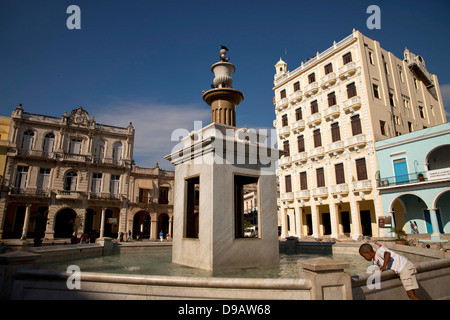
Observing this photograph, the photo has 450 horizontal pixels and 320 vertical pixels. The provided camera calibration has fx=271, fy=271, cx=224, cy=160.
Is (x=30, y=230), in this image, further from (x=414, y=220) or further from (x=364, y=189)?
(x=414, y=220)

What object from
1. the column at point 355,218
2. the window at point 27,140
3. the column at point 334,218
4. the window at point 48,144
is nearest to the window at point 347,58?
the column at point 355,218

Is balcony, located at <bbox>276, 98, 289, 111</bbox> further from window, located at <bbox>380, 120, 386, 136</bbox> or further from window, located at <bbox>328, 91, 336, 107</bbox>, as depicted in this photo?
window, located at <bbox>380, 120, 386, 136</bbox>

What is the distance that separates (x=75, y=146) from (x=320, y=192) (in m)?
29.8

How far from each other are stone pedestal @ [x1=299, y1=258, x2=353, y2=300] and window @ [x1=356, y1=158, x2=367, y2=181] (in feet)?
77.6

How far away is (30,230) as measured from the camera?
30422 millimetres

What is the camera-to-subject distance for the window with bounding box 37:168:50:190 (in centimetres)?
3159

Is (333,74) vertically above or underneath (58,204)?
above

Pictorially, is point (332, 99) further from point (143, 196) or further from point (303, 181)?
point (143, 196)

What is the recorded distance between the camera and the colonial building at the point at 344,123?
25.0m

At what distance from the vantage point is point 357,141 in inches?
985

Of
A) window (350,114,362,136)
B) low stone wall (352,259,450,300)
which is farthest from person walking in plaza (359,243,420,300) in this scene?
window (350,114,362,136)

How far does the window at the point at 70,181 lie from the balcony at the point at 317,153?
92.5ft
